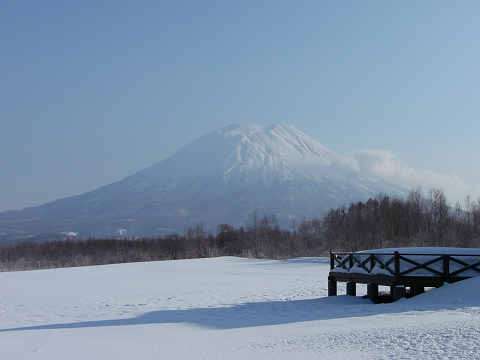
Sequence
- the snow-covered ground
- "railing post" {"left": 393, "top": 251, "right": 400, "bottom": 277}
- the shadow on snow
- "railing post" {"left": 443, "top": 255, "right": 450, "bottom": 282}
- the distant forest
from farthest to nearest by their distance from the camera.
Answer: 1. the distant forest
2. "railing post" {"left": 393, "top": 251, "right": 400, "bottom": 277}
3. "railing post" {"left": 443, "top": 255, "right": 450, "bottom": 282}
4. the shadow on snow
5. the snow-covered ground

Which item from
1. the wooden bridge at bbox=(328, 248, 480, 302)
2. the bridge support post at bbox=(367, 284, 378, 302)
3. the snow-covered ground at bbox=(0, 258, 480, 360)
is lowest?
the snow-covered ground at bbox=(0, 258, 480, 360)

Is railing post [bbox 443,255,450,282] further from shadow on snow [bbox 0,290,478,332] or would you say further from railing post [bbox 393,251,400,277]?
shadow on snow [bbox 0,290,478,332]

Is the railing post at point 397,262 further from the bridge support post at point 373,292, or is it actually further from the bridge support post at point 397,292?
the bridge support post at point 373,292

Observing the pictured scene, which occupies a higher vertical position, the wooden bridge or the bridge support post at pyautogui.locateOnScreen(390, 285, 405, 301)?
the wooden bridge

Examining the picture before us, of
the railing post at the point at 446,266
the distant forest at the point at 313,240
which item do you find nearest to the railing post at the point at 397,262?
the railing post at the point at 446,266

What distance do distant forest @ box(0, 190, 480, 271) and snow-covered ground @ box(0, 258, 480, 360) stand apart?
184 feet

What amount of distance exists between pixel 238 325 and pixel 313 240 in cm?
10586

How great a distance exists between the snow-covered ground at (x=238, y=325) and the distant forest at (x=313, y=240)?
56.1 meters

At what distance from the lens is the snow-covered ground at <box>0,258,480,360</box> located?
16.3m

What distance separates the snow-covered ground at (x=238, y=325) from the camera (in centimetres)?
1630

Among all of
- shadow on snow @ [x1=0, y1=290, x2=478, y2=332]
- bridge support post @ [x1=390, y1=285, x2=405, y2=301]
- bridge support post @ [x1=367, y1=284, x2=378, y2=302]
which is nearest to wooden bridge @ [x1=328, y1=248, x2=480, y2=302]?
bridge support post @ [x1=390, y1=285, x2=405, y2=301]

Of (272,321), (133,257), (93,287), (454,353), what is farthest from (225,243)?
(454,353)

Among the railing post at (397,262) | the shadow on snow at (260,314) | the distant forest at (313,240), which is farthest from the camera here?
the distant forest at (313,240)

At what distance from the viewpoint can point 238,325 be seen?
21.4 metres
